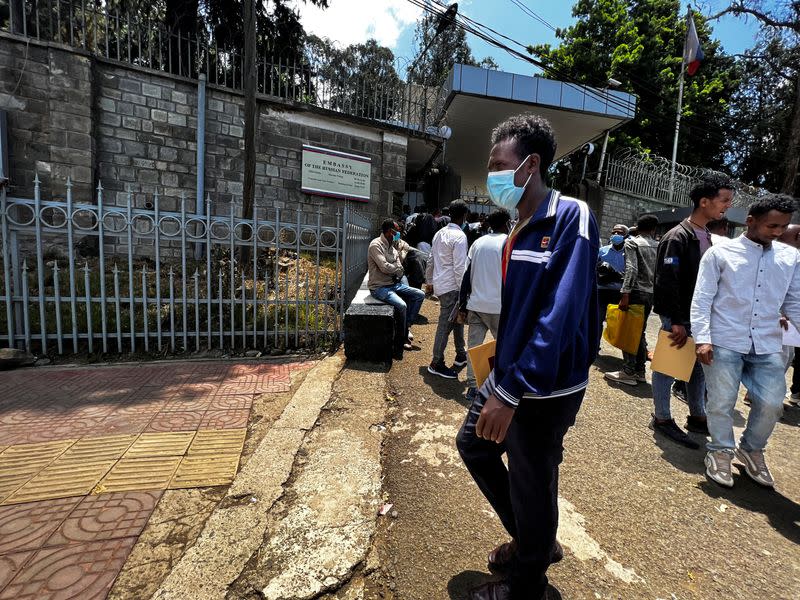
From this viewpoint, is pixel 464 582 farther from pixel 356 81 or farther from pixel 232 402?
pixel 356 81

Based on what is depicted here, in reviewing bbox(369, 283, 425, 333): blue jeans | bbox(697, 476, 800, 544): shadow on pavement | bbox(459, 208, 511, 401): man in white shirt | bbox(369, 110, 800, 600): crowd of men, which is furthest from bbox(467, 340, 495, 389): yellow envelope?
bbox(369, 283, 425, 333): blue jeans

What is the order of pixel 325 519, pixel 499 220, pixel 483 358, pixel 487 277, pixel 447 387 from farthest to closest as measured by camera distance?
pixel 447 387 < pixel 499 220 < pixel 487 277 < pixel 325 519 < pixel 483 358

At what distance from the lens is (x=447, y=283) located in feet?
14.4

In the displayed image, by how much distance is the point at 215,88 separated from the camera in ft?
27.3

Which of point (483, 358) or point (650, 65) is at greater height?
point (650, 65)

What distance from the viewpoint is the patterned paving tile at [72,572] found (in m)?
1.57

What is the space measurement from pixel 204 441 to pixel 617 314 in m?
4.16

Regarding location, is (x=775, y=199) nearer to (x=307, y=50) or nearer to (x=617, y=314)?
(x=617, y=314)

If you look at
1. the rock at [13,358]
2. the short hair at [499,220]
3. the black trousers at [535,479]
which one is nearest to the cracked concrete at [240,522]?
the black trousers at [535,479]

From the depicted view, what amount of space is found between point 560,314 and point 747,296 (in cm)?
209

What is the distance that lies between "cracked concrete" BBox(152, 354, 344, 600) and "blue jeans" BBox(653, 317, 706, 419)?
273cm

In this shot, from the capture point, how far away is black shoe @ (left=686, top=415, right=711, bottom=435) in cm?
330

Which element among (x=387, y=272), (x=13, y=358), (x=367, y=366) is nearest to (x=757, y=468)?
(x=367, y=366)

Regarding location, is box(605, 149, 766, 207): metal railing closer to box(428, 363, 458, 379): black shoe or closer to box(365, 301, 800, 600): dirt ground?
box(428, 363, 458, 379): black shoe
